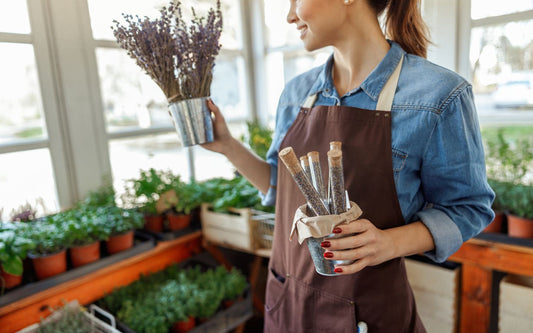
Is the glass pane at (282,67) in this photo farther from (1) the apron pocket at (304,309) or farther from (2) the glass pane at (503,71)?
(1) the apron pocket at (304,309)

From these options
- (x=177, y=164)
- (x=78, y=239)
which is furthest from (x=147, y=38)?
(x=177, y=164)

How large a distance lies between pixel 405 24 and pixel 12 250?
61.2 inches

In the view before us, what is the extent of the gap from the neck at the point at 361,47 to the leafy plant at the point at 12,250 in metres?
1.35

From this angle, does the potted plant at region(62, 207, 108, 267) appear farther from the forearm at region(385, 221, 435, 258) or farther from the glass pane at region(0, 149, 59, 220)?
the forearm at region(385, 221, 435, 258)

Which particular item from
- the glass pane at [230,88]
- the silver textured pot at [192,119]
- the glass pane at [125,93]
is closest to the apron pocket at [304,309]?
the silver textured pot at [192,119]

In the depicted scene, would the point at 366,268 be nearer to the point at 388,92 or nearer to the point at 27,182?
the point at 388,92

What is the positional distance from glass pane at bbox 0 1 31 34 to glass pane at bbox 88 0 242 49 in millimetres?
307

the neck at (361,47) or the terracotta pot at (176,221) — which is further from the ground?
the neck at (361,47)

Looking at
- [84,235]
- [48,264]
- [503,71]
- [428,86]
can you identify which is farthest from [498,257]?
[48,264]

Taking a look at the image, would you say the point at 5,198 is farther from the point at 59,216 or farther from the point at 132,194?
the point at 132,194

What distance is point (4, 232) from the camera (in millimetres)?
1489

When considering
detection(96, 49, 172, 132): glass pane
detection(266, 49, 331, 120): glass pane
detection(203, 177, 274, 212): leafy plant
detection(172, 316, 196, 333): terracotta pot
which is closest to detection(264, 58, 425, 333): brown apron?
detection(172, 316, 196, 333): terracotta pot

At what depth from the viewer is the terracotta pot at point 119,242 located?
1.75 meters

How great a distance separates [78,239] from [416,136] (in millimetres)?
1489
